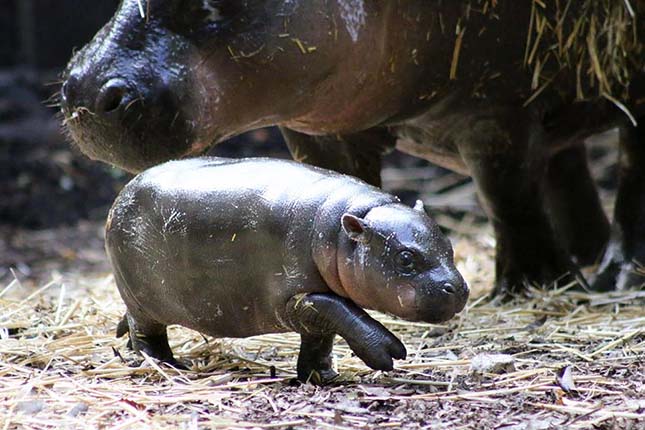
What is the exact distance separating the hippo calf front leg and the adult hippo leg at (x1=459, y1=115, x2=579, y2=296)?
57.0 inches

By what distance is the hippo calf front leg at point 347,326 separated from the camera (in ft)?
8.84

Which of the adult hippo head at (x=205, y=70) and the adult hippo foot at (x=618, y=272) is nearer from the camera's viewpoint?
the adult hippo head at (x=205, y=70)

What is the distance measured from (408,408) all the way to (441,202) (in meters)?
4.88

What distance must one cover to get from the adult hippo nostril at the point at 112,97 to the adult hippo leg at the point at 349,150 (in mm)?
1061

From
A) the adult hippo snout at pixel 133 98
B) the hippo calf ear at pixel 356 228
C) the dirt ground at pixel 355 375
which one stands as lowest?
the dirt ground at pixel 355 375

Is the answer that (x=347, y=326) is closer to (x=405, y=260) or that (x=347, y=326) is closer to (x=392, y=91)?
(x=405, y=260)

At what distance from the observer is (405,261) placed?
2.66 metres

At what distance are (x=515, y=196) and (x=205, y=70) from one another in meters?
1.25

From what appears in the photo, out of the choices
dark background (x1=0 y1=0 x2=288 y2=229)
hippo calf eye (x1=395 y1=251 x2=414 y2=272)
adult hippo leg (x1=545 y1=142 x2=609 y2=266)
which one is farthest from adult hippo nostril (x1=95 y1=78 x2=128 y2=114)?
dark background (x1=0 y1=0 x2=288 y2=229)

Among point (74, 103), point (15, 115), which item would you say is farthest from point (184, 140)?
point (15, 115)

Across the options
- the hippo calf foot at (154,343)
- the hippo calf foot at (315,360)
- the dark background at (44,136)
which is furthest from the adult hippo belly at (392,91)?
the dark background at (44,136)

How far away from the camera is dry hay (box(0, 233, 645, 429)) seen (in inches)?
99.4

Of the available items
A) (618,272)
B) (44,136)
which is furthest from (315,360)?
(44,136)

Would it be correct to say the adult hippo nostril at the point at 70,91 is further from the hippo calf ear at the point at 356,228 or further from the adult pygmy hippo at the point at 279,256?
the hippo calf ear at the point at 356,228
